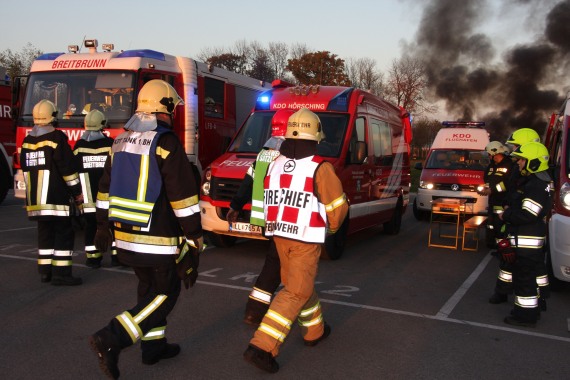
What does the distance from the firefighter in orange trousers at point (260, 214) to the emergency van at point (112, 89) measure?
4282mm

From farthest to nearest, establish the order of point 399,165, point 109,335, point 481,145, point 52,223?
point 481,145 < point 399,165 < point 52,223 < point 109,335

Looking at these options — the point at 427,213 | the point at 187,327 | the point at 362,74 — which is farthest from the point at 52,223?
the point at 362,74

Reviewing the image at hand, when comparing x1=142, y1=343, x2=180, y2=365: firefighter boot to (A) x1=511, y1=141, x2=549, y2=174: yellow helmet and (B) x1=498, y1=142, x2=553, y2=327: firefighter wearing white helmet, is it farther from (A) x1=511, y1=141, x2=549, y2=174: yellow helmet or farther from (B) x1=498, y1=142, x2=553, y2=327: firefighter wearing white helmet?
(A) x1=511, y1=141, x2=549, y2=174: yellow helmet

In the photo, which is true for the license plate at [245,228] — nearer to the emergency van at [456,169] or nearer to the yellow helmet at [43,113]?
the yellow helmet at [43,113]

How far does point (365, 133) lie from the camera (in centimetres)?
952

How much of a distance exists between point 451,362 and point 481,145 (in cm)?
1059

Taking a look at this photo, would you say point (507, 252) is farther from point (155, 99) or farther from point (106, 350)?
point (106, 350)

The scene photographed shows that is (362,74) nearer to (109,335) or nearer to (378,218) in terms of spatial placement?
(378,218)

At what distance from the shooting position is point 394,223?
11.8 meters

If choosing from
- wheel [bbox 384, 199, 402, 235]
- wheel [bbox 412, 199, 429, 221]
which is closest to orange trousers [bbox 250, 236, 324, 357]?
wheel [bbox 384, 199, 402, 235]

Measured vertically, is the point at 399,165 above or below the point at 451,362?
above

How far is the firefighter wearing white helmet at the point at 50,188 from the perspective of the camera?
648cm

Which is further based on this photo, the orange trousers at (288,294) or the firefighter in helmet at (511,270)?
the firefighter in helmet at (511,270)

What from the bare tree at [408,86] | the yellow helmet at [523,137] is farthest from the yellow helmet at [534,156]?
the bare tree at [408,86]
